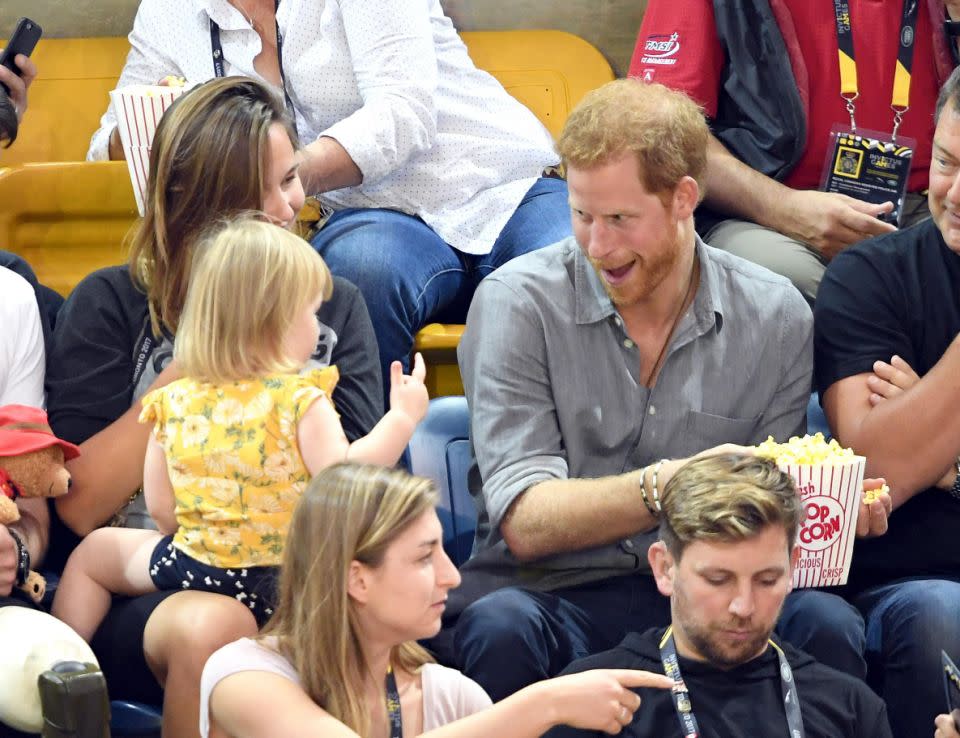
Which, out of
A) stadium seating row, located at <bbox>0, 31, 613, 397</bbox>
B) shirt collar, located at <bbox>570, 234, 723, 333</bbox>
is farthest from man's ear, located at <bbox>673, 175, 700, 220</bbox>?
stadium seating row, located at <bbox>0, 31, 613, 397</bbox>

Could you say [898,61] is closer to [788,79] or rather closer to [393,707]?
[788,79]

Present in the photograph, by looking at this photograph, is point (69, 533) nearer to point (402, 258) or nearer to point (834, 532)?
point (402, 258)

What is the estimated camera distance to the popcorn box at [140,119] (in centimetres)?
327

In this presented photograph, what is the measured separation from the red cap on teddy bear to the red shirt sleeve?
170cm

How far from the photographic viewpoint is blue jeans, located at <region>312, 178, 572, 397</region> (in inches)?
135

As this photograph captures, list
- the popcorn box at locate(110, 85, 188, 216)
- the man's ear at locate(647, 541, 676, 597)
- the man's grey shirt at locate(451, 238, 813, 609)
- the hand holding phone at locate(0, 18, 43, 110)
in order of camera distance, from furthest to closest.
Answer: the hand holding phone at locate(0, 18, 43, 110) → the popcorn box at locate(110, 85, 188, 216) → the man's grey shirt at locate(451, 238, 813, 609) → the man's ear at locate(647, 541, 676, 597)

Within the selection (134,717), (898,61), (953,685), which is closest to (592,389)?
(953,685)

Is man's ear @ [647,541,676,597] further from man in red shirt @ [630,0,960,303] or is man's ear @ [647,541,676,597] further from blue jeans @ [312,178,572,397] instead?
man in red shirt @ [630,0,960,303]

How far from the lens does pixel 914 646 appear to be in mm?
2732

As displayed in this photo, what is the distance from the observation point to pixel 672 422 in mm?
2896

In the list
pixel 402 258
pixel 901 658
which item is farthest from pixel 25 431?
pixel 901 658

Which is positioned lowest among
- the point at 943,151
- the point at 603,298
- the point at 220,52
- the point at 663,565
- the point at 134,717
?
the point at 134,717

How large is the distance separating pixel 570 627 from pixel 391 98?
144 cm

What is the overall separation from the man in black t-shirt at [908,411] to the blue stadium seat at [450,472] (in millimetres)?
714
